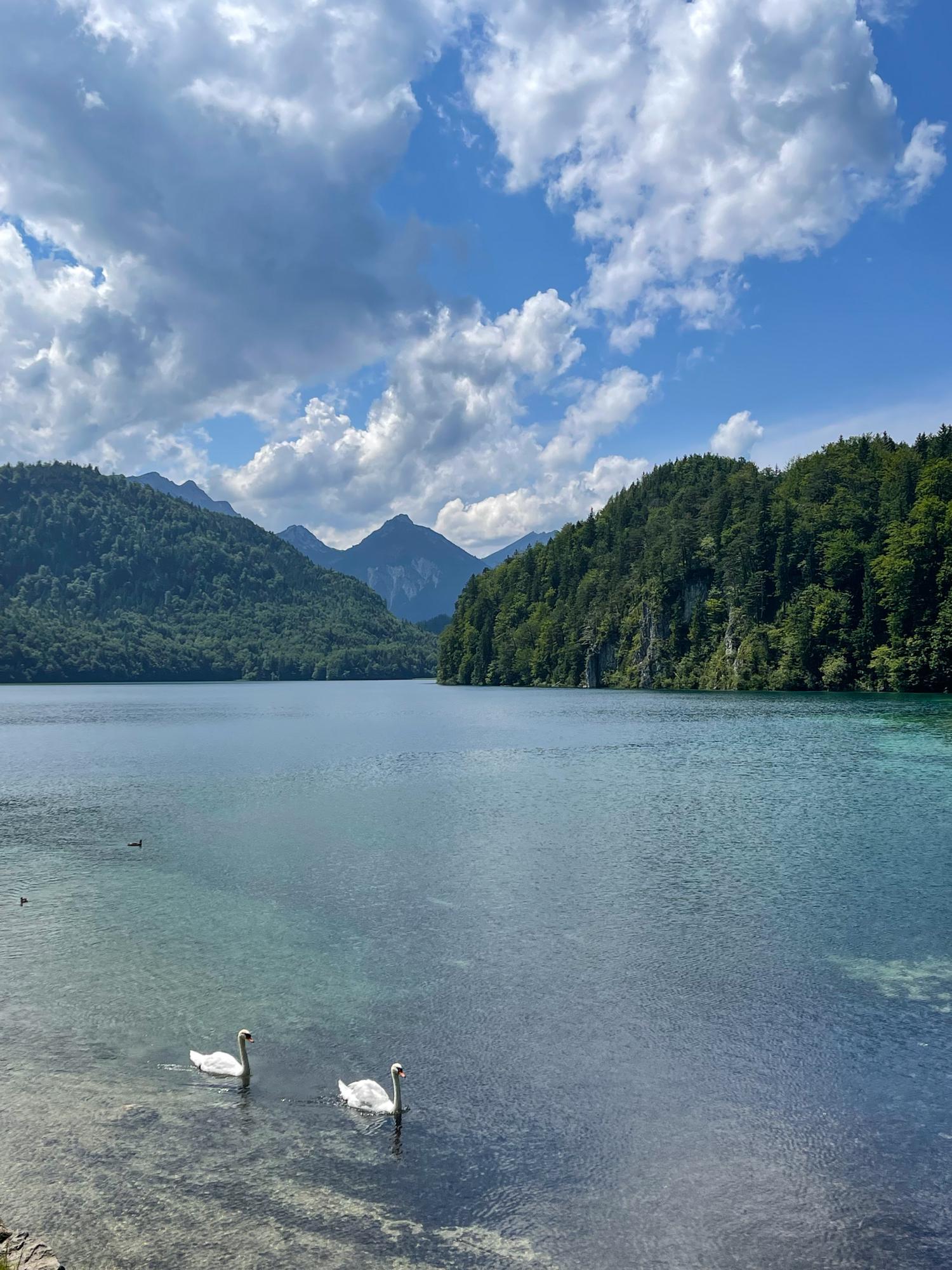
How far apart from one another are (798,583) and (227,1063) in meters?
148

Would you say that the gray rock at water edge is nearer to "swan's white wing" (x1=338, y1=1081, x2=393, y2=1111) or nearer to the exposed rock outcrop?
"swan's white wing" (x1=338, y1=1081, x2=393, y2=1111)

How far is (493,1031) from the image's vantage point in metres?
17.6

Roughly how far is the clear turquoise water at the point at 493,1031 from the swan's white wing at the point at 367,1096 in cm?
28

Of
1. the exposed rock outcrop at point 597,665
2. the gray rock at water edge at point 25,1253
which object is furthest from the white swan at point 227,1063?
the exposed rock outcrop at point 597,665

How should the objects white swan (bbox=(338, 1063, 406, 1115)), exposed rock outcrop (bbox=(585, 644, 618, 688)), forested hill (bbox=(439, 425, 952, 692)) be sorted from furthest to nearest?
1. exposed rock outcrop (bbox=(585, 644, 618, 688))
2. forested hill (bbox=(439, 425, 952, 692))
3. white swan (bbox=(338, 1063, 406, 1115))

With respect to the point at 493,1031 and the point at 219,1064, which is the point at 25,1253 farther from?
the point at 493,1031

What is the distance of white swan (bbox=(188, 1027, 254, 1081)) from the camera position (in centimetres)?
1553

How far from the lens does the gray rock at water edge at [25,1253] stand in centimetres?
966

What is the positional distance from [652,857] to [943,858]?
1028 centimetres

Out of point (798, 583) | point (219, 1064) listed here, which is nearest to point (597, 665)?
point (798, 583)

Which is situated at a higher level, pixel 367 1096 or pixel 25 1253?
pixel 25 1253

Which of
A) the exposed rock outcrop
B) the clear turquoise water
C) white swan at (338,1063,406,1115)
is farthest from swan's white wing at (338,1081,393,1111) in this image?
the exposed rock outcrop

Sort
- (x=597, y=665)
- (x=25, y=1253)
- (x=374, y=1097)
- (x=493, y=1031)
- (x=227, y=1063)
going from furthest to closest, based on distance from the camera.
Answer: (x=597, y=665) → (x=493, y=1031) → (x=227, y=1063) → (x=374, y=1097) → (x=25, y=1253)

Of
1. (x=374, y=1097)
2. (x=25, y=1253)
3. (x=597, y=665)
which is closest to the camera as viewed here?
(x=25, y=1253)
